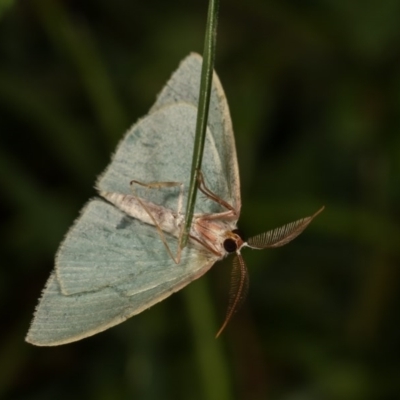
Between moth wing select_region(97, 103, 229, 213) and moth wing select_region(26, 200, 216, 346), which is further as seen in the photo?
moth wing select_region(97, 103, 229, 213)

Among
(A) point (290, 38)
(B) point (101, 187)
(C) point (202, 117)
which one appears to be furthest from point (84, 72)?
(C) point (202, 117)

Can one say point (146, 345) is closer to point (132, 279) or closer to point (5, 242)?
point (5, 242)

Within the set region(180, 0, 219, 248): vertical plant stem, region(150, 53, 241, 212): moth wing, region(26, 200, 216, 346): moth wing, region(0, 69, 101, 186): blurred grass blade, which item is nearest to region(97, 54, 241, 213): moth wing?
region(150, 53, 241, 212): moth wing

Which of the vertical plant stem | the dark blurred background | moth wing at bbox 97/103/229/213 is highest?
the vertical plant stem

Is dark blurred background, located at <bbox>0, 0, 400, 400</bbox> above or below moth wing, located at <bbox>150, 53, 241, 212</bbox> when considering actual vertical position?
below

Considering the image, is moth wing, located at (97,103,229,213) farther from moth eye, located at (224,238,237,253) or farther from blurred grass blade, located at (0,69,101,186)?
blurred grass blade, located at (0,69,101,186)

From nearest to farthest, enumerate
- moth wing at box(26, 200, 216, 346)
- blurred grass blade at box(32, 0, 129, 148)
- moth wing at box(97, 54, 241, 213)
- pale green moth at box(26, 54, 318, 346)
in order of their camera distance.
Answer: moth wing at box(26, 200, 216, 346) → pale green moth at box(26, 54, 318, 346) → moth wing at box(97, 54, 241, 213) → blurred grass blade at box(32, 0, 129, 148)

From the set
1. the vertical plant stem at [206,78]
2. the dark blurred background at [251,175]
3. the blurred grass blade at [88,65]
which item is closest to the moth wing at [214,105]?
the vertical plant stem at [206,78]
